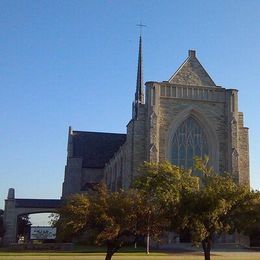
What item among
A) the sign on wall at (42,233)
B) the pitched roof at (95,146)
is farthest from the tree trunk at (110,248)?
the pitched roof at (95,146)

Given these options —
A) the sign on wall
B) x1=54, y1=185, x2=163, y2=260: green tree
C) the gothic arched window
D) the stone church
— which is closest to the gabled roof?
the stone church

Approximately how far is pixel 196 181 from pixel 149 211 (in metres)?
4.72

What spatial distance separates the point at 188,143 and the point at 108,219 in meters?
29.4

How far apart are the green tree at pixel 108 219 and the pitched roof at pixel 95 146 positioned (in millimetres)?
46668

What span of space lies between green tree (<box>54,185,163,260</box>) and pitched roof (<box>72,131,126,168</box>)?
46.7 metres

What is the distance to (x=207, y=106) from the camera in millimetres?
50750

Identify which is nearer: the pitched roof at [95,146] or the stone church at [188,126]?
the stone church at [188,126]

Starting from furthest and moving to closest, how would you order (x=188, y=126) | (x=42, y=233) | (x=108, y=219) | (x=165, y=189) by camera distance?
1. (x=42, y=233)
2. (x=188, y=126)
3. (x=165, y=189)
4. (x=108, y=219)

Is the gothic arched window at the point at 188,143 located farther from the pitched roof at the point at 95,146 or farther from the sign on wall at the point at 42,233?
the pitched roof at the point at 95,146

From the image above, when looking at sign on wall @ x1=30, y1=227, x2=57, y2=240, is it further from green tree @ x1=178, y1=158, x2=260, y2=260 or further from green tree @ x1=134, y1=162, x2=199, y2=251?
green tree @ x1=178, y1=158, x2=260, y2=260

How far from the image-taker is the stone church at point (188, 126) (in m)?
48.2

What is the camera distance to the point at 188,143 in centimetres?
4956

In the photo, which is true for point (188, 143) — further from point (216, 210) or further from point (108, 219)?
point (108, 219)

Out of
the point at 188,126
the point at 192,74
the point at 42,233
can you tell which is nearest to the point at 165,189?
the point at 188,126
